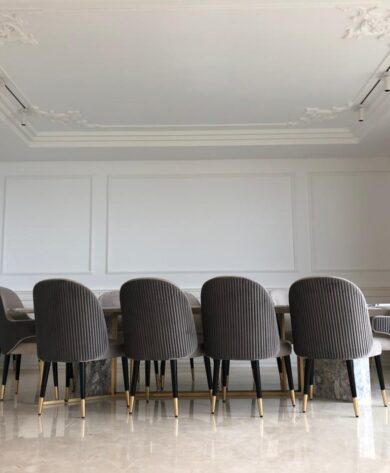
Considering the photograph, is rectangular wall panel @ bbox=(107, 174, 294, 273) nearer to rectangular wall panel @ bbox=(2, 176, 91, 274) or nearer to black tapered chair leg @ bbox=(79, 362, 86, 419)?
rectangular wall panel @ bbox=(2, 176, 91, 274)

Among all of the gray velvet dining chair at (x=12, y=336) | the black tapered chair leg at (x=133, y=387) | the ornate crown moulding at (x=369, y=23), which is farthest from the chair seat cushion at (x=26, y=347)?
the ornate crown moulding at (x=369, y=23)

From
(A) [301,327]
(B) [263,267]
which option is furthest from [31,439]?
(B) [263,267]

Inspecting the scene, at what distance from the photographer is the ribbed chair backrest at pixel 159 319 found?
10.3 ft

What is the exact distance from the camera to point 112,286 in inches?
243

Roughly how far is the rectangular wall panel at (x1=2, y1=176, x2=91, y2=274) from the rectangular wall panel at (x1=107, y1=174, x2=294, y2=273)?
36 cm

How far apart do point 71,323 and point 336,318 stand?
1.65 meters

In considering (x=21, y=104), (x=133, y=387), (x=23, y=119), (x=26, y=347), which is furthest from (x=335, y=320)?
(x=23, y=119)

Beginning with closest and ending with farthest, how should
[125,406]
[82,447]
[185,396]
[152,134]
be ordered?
1. [82,447]
2. [125,406]
3. [185,396]
4. [152,134]

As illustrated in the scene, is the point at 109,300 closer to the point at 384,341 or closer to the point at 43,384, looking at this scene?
the point at 43,384

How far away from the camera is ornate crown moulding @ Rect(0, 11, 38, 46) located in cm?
334

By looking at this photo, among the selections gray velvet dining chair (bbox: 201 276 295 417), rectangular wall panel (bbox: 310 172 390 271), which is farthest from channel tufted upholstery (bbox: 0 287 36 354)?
rectangular wall panel (bbox: 310 172 390 271)

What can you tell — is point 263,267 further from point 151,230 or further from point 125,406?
point 125,406

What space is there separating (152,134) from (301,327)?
3275mm

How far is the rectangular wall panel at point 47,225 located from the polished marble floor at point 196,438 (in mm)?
2844
